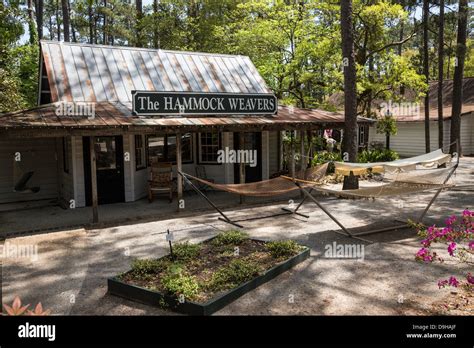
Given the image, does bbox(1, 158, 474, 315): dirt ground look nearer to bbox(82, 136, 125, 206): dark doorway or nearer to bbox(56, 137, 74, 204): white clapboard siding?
bbox(82, 136, 125, 206): dark doorway

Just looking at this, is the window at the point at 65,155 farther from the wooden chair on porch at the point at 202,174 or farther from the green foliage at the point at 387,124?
the green foliage at the point at 387,124

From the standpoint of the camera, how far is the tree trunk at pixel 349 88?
13828 mm

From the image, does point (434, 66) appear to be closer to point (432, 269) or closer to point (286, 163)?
point (286, 163)

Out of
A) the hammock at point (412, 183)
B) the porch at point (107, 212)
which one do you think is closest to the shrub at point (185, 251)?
the hammock at point (412, 183)

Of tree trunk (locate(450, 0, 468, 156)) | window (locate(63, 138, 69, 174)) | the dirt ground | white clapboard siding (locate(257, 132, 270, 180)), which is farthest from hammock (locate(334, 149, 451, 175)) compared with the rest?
tree trunk (locate(450, 0, 468, 156))

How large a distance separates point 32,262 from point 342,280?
563cm

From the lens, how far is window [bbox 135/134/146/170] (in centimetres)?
1366

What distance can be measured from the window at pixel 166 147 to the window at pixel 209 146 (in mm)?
421

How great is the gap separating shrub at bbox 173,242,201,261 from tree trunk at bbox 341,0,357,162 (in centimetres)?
861

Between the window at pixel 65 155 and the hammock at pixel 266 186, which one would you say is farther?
the window at pixel 65 155

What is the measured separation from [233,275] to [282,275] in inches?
40.5
